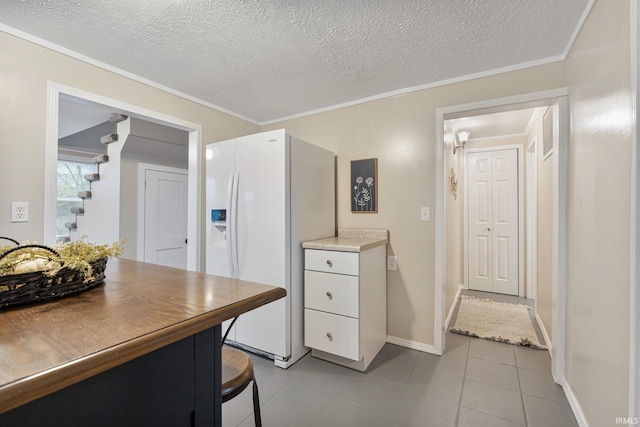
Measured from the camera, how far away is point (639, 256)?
3.32ft

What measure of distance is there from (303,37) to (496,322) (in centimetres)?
325

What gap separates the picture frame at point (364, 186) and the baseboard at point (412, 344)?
1.18 m

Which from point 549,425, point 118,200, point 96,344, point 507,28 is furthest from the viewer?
point 118,200

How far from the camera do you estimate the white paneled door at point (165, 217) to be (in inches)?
135

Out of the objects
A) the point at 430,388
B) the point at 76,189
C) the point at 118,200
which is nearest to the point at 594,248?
the point at 430,388

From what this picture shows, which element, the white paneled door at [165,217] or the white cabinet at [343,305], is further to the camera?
the white paneled door at [165,217]

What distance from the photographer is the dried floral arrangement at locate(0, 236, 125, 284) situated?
2.19 feet

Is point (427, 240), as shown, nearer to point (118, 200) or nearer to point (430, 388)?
point (430, 388)

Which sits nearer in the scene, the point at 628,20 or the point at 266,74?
the point at 628,20

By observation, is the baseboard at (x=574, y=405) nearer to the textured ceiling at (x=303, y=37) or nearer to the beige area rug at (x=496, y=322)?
the beige area rug at (x=496, y=322)

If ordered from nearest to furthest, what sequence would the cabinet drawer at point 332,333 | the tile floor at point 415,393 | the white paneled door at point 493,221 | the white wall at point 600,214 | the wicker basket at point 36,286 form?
the wicker basket at point 36,286
the white wall at point 600,214
the tile floor at point 415,393
the cabinet drawer at point 332,333
the white paneled door at point 493,221

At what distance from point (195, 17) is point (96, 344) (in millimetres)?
1766

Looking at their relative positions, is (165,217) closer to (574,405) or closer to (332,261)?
(332,261)

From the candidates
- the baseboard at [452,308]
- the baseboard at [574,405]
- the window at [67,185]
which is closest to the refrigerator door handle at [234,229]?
the baseboard at [452,308]
